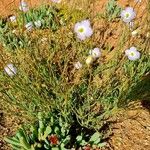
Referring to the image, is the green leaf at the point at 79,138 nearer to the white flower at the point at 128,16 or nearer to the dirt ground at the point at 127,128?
the dirt ground at the point at 127,128

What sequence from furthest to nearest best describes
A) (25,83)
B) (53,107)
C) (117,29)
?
(117,29), (53,107), (25,83)

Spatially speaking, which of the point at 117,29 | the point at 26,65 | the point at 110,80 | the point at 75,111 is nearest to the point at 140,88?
the point at 110,80

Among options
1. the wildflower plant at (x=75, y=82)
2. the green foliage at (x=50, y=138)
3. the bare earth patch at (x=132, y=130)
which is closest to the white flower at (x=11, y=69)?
the wildflower plant at (x=75, y=82)

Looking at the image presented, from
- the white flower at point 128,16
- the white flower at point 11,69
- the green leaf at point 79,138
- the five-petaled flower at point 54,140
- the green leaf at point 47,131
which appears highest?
the white flower at point 128,16

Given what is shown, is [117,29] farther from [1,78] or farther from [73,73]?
[1,78]

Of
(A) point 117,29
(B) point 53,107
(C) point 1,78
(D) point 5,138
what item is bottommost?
(D) point 5,138

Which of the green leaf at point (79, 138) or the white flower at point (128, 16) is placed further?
the green leaf at point (79, 138)

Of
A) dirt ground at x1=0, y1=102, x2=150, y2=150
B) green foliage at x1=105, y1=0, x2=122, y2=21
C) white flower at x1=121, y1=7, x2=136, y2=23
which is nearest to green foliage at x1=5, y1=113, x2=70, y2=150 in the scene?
dirt ground at x1=0, y1=102, x2=150, y2=150
